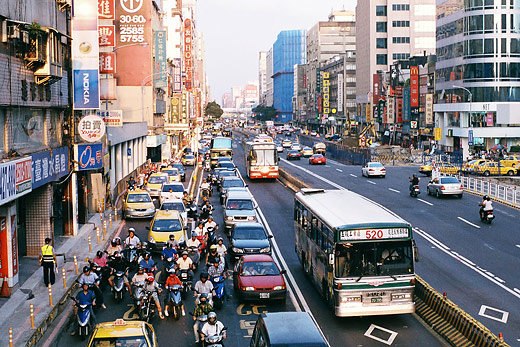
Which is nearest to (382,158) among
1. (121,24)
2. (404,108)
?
(404,108)

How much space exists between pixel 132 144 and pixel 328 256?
47106 mm

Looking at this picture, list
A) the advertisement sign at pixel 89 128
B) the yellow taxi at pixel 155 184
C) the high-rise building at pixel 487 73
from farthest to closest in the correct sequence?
the high-rise building at pixel 487 73
the yellow taxi at pixel 155 184
the advertisement sign at pixel 89 128

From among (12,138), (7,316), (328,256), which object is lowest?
(7,316)

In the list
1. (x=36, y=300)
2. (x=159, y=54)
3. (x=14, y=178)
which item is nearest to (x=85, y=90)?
(x=14, y=178)

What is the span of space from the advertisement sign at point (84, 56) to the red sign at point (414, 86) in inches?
3092

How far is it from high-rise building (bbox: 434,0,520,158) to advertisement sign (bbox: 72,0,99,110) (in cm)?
6401

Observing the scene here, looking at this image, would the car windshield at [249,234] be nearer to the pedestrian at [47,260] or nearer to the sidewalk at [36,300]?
the sidewalk at [36,300]

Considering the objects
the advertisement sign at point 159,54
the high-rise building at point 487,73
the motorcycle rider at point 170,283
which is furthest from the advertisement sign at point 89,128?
the high-rise building at point 487,73

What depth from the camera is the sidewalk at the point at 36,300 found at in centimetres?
1673

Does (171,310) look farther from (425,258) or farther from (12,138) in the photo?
(425,258)

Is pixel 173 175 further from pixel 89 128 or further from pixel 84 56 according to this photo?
pixel 84 56

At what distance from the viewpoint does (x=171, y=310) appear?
18.4 m

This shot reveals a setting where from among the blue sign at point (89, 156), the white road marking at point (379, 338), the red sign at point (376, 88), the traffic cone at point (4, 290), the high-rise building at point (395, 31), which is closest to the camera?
the white road marking at point (379, 338)

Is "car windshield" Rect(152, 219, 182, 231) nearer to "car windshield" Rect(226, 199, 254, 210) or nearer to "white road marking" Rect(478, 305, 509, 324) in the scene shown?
"car windshield" Rect(226, 199, 254, 210)
